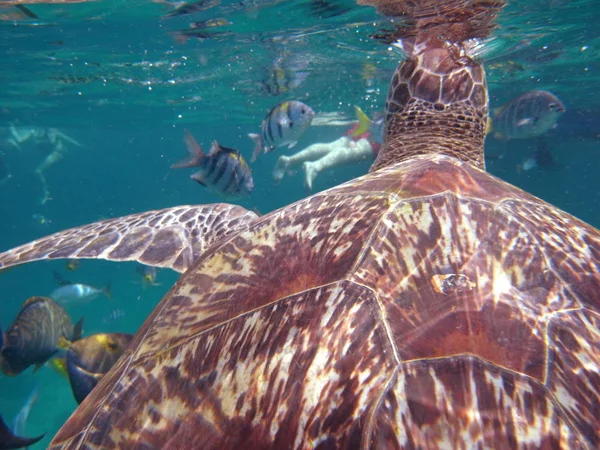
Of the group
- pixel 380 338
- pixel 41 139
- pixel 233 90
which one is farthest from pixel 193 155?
pixel 41 139

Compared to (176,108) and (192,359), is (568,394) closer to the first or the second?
(192,359)

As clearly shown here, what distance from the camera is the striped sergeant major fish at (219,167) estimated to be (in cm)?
504

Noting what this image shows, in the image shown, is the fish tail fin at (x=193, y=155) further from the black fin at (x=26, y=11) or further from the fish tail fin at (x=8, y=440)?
the black fin at (x=26, y=11)

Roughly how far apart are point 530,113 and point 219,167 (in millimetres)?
6586

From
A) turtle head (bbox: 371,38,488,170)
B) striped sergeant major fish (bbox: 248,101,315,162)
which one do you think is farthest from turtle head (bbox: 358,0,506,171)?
striped sergeant major fish (bbox: 248,101,315,162)

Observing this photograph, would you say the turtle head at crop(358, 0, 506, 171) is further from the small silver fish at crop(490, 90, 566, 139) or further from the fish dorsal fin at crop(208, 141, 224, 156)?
the small silver fish at crop(490, 90, 566, 139)

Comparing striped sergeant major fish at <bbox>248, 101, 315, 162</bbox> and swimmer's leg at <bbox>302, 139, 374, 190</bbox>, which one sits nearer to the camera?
striped sergeant major fish at <bbox>248, 101, 315, 162</bbox>

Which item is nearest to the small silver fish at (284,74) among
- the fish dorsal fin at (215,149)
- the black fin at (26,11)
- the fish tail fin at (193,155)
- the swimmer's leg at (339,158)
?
the swimmer's leg at (339,158)

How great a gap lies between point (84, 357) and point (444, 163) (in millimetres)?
3019

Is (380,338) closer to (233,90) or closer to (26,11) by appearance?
(26,11)

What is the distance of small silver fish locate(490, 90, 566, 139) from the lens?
749 cm

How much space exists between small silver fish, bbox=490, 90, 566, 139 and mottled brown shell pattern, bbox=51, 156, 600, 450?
7303 millimetres

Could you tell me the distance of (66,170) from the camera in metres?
84.2

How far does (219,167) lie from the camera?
5074mm
